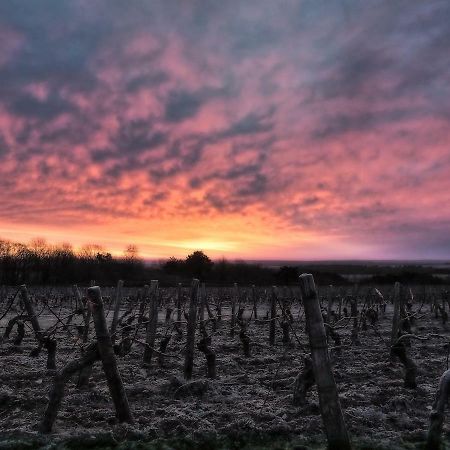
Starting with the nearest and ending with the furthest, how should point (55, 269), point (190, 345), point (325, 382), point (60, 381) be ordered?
point (325, 382)
point (60, 381)
point (190, 345)
point (55, 269)

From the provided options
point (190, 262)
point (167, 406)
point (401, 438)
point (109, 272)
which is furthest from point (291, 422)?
point (109, 272)

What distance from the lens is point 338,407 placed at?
452cm

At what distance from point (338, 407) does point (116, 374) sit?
9.06 ft

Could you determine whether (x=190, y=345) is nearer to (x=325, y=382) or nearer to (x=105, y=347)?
(x=105, y=347)

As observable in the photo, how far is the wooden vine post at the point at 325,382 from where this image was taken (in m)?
4.47

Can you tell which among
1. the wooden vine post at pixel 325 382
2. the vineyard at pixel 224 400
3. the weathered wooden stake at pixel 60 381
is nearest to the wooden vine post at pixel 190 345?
the vineyard at pixel 224 400

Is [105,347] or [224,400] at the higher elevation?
[105,347]

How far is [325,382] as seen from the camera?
4465 millimetres

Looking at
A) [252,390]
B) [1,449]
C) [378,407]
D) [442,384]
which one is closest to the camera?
[442,384]

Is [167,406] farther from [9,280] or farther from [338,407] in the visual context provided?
[9,280]

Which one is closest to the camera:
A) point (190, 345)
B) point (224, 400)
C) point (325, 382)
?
point (325, 382)

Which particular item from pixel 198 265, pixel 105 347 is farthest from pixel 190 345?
pixel 198 265

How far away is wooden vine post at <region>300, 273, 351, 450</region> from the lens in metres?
4.47

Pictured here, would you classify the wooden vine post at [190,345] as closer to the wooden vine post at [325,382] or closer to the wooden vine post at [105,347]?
the wooden vine post at [105,347]
